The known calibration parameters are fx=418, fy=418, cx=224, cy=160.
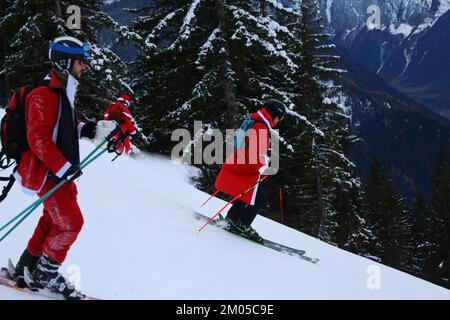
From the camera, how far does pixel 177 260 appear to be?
5148 millimetres

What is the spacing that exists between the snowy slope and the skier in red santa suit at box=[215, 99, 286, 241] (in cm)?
32

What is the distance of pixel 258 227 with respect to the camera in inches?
332

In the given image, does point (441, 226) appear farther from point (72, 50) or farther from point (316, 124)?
point (72, 50)

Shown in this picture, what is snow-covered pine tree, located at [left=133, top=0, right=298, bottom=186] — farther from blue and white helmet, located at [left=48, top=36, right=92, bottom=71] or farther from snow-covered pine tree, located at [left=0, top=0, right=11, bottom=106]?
blue and white helmet, located at [left=48, top=36, right=92, bottom=71]

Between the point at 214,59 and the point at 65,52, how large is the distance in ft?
40.5

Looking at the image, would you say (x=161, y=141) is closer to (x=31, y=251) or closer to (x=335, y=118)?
(x=335, y=118)

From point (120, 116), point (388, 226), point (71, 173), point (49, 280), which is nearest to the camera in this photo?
point (71, 173)

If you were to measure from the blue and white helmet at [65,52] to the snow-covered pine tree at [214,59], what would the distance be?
10.6 meters

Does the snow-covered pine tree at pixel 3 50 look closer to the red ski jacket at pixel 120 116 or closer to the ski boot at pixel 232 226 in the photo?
the ski boot at pixel 232 226

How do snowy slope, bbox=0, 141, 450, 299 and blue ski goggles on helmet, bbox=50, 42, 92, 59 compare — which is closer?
blue ski goggles on helmet, bbox=50, 42, 92, 59

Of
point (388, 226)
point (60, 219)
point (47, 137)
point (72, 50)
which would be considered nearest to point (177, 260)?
point (60, 219)

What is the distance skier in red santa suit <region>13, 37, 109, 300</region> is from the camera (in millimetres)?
3299

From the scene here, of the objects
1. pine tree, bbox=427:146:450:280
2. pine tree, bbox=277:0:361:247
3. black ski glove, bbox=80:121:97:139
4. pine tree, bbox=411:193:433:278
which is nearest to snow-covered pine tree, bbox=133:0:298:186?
pine tree, bbox=277:0:361:247
